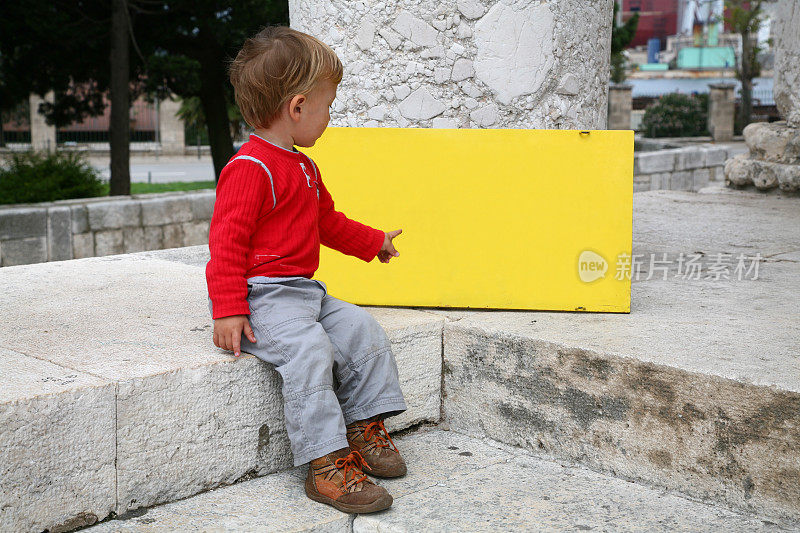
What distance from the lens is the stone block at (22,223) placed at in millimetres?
6926

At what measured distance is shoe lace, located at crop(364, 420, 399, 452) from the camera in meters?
2.19

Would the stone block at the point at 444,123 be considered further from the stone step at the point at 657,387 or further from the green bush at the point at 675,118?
the green bush at the point at 675,118

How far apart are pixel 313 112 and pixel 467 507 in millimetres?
1143

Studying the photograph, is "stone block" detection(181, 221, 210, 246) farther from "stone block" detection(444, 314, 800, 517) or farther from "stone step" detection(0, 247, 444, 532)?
"stone block" detection(444, 314, 800, 517)

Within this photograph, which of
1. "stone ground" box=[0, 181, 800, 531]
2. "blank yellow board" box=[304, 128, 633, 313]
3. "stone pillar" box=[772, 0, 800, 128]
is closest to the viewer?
"stone ground" box=[0, 181, 800, 531]

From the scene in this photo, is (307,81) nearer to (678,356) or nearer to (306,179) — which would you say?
(306,179)

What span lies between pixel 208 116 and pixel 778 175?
11.0 meters

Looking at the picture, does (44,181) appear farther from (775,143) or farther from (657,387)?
(657,387)

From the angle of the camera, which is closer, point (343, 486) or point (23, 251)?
point (343, 486)

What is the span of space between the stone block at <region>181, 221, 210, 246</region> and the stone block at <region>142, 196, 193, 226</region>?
85 mm

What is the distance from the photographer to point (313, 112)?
225cm

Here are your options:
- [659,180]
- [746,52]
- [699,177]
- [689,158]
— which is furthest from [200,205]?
[746,52]

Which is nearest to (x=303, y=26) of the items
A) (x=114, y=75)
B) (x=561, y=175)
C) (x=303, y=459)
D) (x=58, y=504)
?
(x=561, y=175)

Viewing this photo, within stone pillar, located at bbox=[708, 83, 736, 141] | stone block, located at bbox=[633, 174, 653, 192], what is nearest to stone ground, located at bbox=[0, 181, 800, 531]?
stone block, located at bbox=[633, 174, 653, 192]
